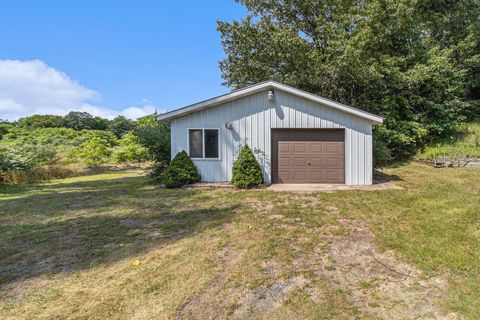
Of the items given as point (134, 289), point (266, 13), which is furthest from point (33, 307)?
point (266, 13)

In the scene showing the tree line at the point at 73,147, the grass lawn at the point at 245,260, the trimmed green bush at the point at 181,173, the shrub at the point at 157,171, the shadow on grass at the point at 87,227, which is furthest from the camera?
the tree line at the point at 73,147

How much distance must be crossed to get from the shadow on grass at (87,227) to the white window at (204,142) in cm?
174

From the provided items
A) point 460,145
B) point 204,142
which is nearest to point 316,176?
point 204,142

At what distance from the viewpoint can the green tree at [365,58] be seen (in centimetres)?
1474

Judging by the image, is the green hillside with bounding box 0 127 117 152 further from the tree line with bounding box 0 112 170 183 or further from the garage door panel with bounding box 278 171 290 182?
the garage door panel with bounding box 278 171 290 182

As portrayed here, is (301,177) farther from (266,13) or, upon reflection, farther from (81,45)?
(266,13)

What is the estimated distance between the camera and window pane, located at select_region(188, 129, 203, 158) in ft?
30.8

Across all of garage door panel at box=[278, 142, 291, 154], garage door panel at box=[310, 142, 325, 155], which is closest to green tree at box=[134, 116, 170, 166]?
garage door panel at box=[278, 142, 291, 154]

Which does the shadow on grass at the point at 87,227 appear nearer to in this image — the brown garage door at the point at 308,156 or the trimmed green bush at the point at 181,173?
the trimmed green bush at the point at 181,173

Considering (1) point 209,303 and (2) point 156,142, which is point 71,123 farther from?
(1) point 209,303

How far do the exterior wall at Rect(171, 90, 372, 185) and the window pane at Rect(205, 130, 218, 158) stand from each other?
186 mm

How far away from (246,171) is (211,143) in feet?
5.56

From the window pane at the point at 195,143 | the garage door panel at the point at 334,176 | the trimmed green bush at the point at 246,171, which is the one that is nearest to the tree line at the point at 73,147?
the window pane at the point at 195,143

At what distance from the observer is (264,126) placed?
922 cm
